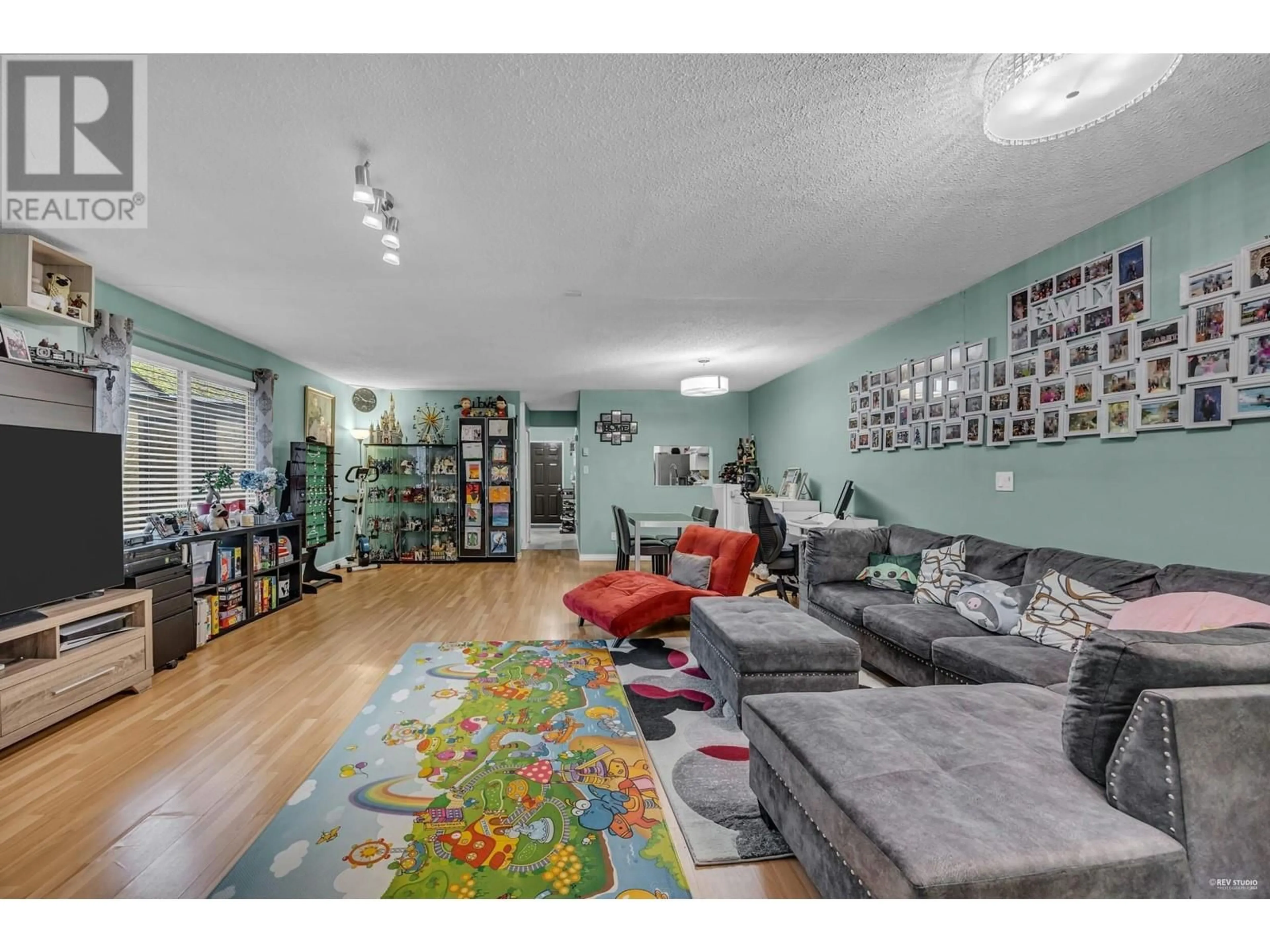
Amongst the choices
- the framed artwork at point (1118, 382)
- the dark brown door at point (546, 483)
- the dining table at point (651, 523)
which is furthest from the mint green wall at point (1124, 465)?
the dark brown door at point (546, 483)

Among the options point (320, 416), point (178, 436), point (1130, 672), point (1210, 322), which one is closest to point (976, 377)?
point (1210, 322)

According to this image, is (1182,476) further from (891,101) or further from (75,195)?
(75,195)

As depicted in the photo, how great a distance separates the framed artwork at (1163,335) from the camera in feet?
8.04

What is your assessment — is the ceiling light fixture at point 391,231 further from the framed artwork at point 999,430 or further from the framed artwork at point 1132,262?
the framed artwork at point 999,430

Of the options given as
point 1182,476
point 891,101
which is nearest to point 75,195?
point 891,101

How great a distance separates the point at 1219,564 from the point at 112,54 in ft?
14.8

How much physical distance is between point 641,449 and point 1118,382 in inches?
235

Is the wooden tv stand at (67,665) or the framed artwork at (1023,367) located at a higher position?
the framed artwork at (1023,367)

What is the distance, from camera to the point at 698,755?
2314mm

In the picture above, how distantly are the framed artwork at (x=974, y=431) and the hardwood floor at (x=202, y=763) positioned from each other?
2555 mm

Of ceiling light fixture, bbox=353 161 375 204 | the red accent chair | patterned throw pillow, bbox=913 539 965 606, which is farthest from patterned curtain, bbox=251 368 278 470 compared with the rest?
patterned throw pillow, bbox=913 539 965 606

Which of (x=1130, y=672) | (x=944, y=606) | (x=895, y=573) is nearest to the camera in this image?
(x=1130, y=672)

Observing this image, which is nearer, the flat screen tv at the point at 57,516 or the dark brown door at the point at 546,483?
the flat screen tv at the point at 57,516

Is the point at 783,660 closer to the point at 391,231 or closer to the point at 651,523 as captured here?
the point at 391,231
